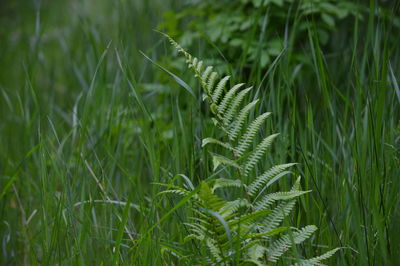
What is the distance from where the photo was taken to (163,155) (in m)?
2.85

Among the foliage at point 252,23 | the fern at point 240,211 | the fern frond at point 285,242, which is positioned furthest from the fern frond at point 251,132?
the foliage at point 252,23

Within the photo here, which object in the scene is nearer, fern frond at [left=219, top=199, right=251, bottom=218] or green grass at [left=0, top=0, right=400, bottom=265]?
fern frond at [left=219, top=199, right=251, bottom=218]

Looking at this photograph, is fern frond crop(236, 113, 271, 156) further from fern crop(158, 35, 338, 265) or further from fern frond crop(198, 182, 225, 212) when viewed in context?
fern frond crop(198, 182, 225, 212)

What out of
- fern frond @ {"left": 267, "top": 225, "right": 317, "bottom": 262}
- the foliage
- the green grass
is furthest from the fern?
the foliage

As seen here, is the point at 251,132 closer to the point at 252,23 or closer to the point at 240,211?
the point at 240,211

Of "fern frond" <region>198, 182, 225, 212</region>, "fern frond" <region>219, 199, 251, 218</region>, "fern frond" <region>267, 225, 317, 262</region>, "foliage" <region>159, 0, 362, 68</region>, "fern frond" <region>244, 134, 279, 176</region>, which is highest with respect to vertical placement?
"foliage" <region>159, 0, 362, 68</region>

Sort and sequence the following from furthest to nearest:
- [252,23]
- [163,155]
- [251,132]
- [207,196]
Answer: [163,155] < [252,23] < [251,132] < [207,196]

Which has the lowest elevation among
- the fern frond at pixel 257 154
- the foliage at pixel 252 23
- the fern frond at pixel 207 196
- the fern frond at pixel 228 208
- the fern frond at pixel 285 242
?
the fern frond at pixel 285 242

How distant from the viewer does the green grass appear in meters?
1.62

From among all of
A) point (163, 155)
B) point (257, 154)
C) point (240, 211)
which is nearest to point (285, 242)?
point (240, 211)

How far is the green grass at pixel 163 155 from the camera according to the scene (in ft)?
5.31

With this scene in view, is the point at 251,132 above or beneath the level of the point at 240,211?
above

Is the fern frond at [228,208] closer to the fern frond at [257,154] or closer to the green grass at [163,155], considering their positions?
the fern frond at [257,154]

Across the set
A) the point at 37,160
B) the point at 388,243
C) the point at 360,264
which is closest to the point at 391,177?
the point at 388,243
